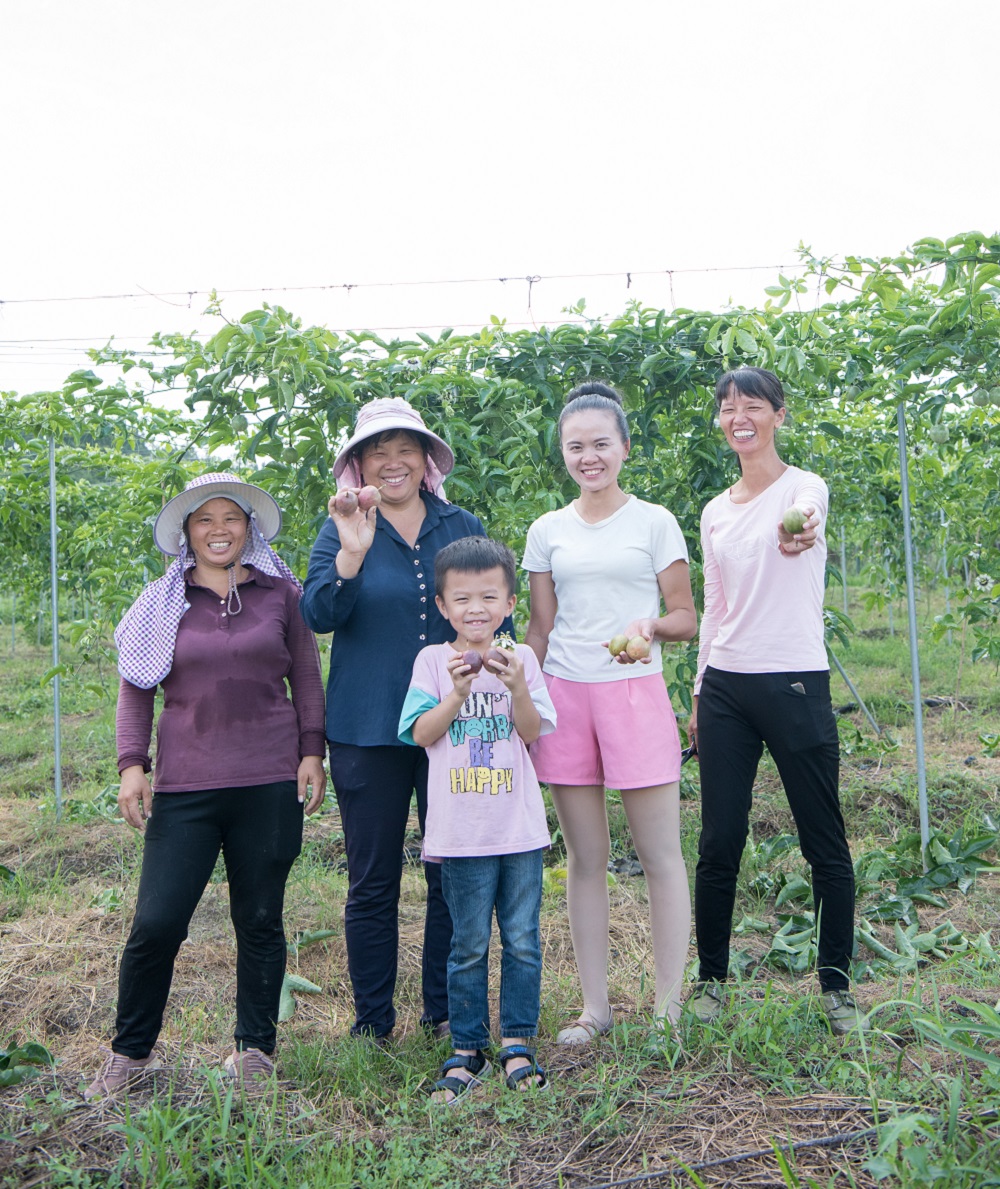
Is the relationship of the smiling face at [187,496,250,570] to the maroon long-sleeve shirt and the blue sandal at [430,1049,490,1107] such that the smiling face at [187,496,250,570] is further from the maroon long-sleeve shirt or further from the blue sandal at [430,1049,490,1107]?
the blue sandal at [430,1049,490,1107]

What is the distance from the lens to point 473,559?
213cm

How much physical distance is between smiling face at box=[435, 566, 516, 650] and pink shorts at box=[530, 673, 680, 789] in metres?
0.27

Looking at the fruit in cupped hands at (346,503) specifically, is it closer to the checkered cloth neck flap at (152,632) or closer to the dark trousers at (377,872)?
the checkered cloth neck flap at (152,632)

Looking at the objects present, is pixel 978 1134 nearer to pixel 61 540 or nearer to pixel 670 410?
pixel 670 410

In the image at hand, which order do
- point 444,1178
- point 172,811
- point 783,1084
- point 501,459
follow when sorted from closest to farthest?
point 444,1178 → point 783,1084 → point 172,811 → point 501,459

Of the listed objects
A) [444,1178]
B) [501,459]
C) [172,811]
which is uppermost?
[501,459]

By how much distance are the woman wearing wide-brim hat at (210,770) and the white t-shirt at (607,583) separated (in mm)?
610

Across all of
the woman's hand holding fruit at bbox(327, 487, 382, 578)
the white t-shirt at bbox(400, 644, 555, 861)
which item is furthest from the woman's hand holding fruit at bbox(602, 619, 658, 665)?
the woman's hand holding fruit at bbox(327, 487, 382, 578)

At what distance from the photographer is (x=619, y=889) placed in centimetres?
346

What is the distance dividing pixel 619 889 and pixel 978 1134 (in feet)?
6.02

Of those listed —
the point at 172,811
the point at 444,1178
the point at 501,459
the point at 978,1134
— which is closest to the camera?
the point at 978,1134

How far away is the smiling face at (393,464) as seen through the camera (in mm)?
2359

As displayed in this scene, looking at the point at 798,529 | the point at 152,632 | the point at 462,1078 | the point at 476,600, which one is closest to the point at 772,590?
the point at 798,529

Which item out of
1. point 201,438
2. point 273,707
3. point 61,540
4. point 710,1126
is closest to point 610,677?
point 273,707
